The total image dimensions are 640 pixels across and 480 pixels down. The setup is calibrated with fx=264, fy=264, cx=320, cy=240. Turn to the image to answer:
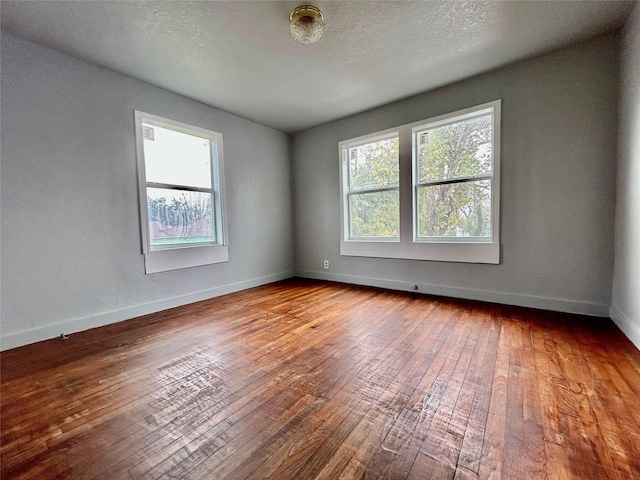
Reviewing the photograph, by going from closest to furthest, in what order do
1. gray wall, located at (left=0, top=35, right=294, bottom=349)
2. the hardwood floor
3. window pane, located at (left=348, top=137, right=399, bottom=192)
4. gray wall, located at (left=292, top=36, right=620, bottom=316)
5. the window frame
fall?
the hardwood floor
gray wall, located at (left=0, top=35, right=294, bottom=349)
gray wall, located at (left=292, top=36, right=620, bottom=316)
window pane, located at (left=348, top=137, right=399, bottom=192)
the window frame

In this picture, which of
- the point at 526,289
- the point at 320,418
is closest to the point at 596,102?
the point at 526,289

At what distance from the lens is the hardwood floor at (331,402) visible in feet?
3.35

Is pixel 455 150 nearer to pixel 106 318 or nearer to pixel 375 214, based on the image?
pixel 375 214

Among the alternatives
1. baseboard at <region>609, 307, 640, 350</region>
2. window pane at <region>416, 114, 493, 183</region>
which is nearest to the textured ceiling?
window pane at <region>416, 114, 493, 183</region>

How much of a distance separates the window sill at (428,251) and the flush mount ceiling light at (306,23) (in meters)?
2.54

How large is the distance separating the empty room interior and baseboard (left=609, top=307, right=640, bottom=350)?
0.08ft

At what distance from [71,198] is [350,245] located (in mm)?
3270

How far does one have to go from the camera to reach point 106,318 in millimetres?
2635

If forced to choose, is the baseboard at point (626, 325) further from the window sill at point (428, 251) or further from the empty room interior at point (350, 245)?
the window sill at point (428, 251)

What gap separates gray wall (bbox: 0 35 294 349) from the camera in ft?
7.06

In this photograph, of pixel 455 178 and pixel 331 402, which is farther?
pixel 455 178

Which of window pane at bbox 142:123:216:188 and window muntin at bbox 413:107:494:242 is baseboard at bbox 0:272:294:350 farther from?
window muntin at bbox 413:107:494:242

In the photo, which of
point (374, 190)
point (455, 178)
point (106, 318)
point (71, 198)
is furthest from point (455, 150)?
point (106, 318)

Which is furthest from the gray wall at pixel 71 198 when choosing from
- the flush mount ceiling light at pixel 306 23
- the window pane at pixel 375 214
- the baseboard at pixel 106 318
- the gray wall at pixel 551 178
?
the gray wall at pixel 551 178
